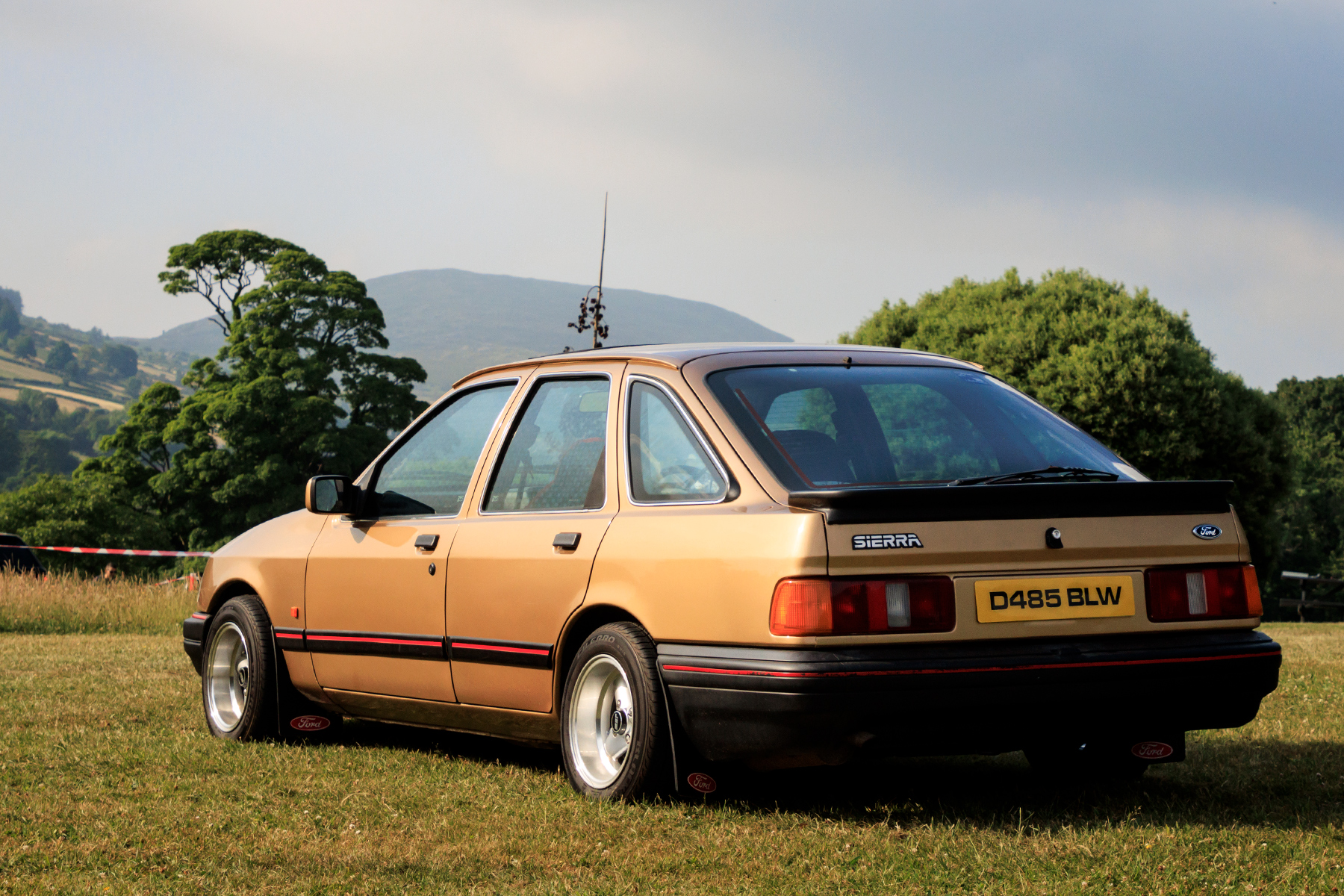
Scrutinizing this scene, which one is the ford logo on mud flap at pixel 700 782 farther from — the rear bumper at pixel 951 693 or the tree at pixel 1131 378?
the tree at pixel 1131 378

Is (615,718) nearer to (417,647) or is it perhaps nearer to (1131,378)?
(417,647)

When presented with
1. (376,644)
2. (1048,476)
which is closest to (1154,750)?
(1048,476)

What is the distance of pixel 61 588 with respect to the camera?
56.7ft

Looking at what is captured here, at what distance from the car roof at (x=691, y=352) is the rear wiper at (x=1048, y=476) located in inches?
29.1

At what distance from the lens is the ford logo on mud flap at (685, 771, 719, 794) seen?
4902 mm

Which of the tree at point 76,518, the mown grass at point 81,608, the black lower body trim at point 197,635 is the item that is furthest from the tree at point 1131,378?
the tree at point 76,518

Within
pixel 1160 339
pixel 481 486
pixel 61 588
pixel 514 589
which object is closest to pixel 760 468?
pixel 514 589

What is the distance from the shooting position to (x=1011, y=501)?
4.59m

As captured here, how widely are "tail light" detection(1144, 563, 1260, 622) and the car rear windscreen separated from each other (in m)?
0.47

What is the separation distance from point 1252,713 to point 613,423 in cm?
254

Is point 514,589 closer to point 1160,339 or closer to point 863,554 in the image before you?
point 863,554

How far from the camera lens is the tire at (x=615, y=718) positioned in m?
4.89

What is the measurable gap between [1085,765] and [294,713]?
3.80m

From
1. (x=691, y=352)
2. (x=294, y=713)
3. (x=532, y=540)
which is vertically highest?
(x=691, y=352)
